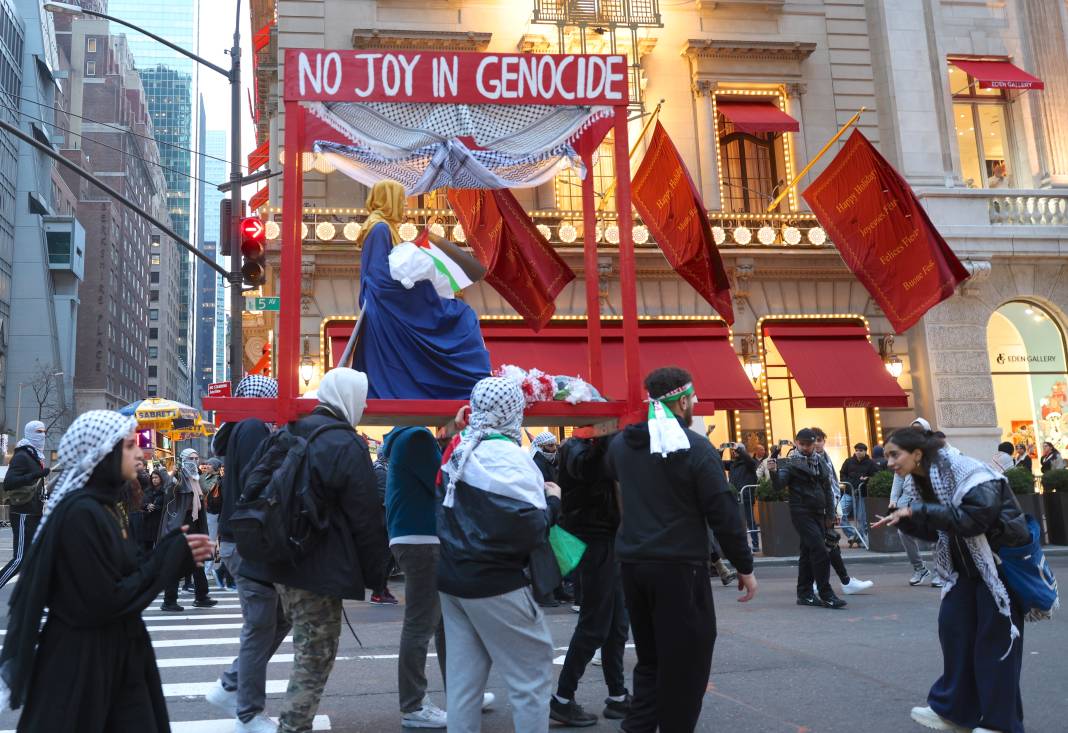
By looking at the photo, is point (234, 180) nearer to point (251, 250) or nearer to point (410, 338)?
point (251, 250)

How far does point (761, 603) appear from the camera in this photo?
11156 mm

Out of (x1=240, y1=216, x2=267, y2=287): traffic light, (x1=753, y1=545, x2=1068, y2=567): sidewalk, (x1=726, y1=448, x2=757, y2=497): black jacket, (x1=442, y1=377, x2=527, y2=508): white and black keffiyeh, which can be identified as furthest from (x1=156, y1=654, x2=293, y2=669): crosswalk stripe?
(x1=726, y1=448, x2=757, y2=497): black jacket

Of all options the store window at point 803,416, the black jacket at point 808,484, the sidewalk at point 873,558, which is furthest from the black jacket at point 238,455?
the store window at point 803,416

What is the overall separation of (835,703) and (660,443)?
8.94 ft

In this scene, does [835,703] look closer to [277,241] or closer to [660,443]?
[660,443]

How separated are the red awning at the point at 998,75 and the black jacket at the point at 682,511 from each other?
2170 cm

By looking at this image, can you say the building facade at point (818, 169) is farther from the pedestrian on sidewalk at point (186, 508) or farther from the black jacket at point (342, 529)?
the black jacket at point (342, 529)

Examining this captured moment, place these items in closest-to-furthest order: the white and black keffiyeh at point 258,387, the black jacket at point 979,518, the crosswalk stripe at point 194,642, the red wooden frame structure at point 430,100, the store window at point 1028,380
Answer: the black jacket at point 979,518, the red wooden frame structure at point 430,100, the white and black keffiyeh at point 258,387, the crosswalk stripe at point 194,642, the store window at point 1028,380

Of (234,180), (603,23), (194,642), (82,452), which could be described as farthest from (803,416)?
(82,452)

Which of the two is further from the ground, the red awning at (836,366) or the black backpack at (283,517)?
the red awning at (836,366)

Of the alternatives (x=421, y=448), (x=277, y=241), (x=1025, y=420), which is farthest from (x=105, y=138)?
(x=421, y=448)

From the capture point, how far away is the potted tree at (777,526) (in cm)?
1593

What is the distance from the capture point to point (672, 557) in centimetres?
463

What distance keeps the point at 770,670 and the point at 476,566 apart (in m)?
3.79
